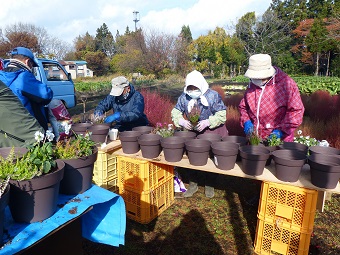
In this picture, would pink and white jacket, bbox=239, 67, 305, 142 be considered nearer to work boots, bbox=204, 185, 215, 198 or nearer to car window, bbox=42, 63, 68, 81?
work boots, bbox=204, 185, 215, 198

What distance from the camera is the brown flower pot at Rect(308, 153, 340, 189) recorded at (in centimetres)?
188

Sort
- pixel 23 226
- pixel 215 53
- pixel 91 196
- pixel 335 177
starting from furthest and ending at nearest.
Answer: pixel 215 53, pixel 335 177, pixel 91 196, pixel 23 226

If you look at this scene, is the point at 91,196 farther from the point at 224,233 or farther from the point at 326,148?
the point at 326,148

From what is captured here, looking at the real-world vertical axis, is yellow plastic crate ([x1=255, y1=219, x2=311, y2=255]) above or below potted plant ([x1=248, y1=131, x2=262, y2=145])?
below

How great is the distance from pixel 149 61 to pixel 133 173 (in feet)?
66.5

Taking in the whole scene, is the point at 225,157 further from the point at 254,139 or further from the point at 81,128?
the point at 81,128

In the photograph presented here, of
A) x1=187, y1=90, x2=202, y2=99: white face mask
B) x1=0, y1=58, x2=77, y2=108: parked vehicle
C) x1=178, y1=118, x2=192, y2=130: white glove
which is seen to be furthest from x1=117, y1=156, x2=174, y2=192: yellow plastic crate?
x1=0, y1=58, x2=77, y2=108: parked vehicle

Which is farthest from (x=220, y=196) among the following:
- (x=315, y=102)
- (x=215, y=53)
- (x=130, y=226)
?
(x=215, y=53)

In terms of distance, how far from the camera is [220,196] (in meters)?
3.47

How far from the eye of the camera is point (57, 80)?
8320 millimetres

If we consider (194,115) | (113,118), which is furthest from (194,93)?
(113,118)

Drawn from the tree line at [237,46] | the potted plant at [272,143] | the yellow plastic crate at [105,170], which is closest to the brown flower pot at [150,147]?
the yellow plastic crate at [105,170]

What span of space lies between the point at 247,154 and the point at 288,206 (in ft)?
1.70

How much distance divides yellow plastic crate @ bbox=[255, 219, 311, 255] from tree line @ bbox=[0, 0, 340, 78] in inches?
735
